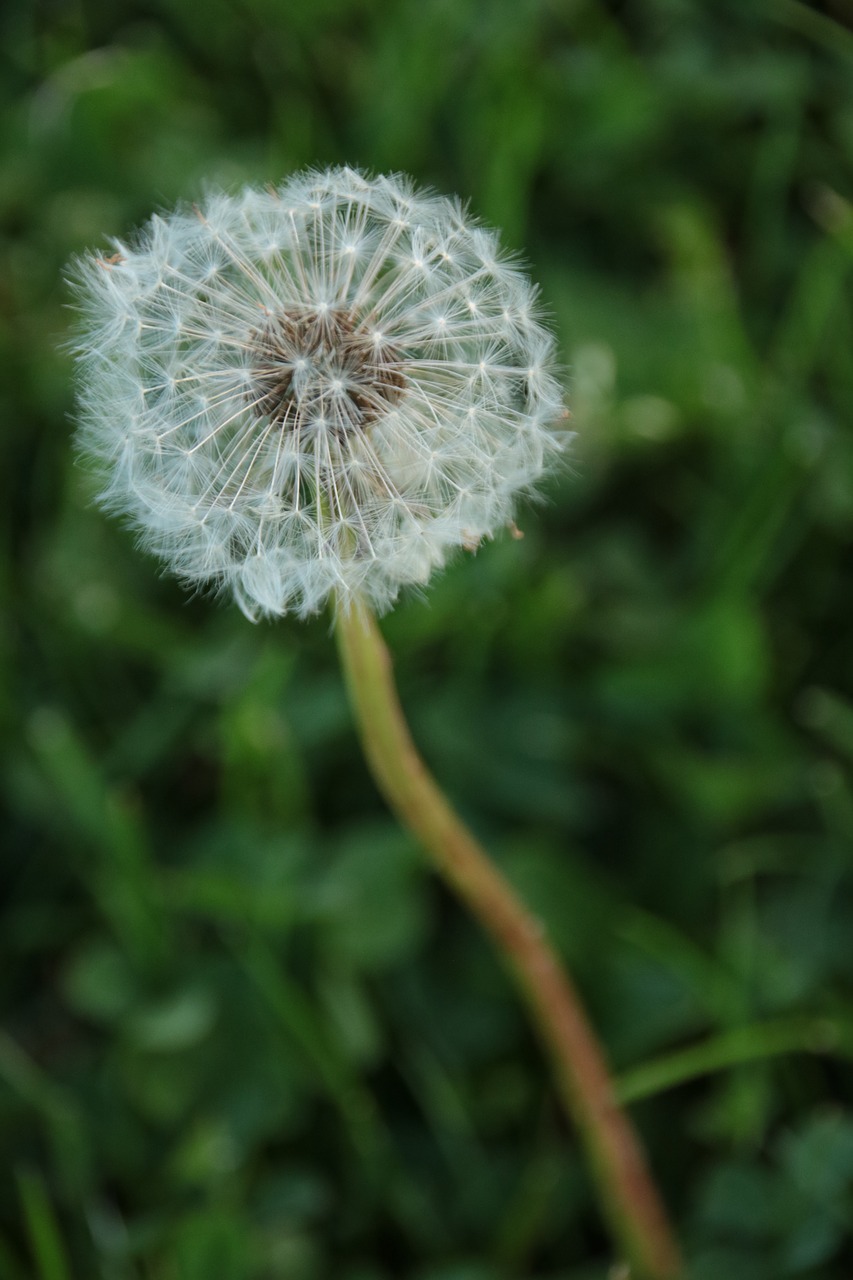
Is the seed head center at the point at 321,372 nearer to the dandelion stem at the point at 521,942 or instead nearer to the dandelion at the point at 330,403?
the dandelion at the point at 330,403

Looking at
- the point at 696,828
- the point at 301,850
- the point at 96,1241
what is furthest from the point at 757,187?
the point at 96,1241

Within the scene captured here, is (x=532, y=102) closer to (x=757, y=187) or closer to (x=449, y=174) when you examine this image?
(x=449, y=174)

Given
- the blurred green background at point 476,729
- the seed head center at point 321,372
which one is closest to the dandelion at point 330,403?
the seed head center at point 321,372

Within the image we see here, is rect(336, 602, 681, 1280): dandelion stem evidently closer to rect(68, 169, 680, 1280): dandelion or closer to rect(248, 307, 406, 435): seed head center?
rect(68, 169, 680, 1280): dandelion

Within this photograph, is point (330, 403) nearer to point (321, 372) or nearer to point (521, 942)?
point (321, 372)

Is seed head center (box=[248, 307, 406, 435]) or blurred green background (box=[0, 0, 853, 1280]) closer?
seed head center (box=[248, 307, 406, 435])

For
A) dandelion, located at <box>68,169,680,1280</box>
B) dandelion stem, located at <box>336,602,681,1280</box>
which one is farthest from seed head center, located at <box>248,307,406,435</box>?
dandelion stem, located at <box>336,602,681,1280</box>
